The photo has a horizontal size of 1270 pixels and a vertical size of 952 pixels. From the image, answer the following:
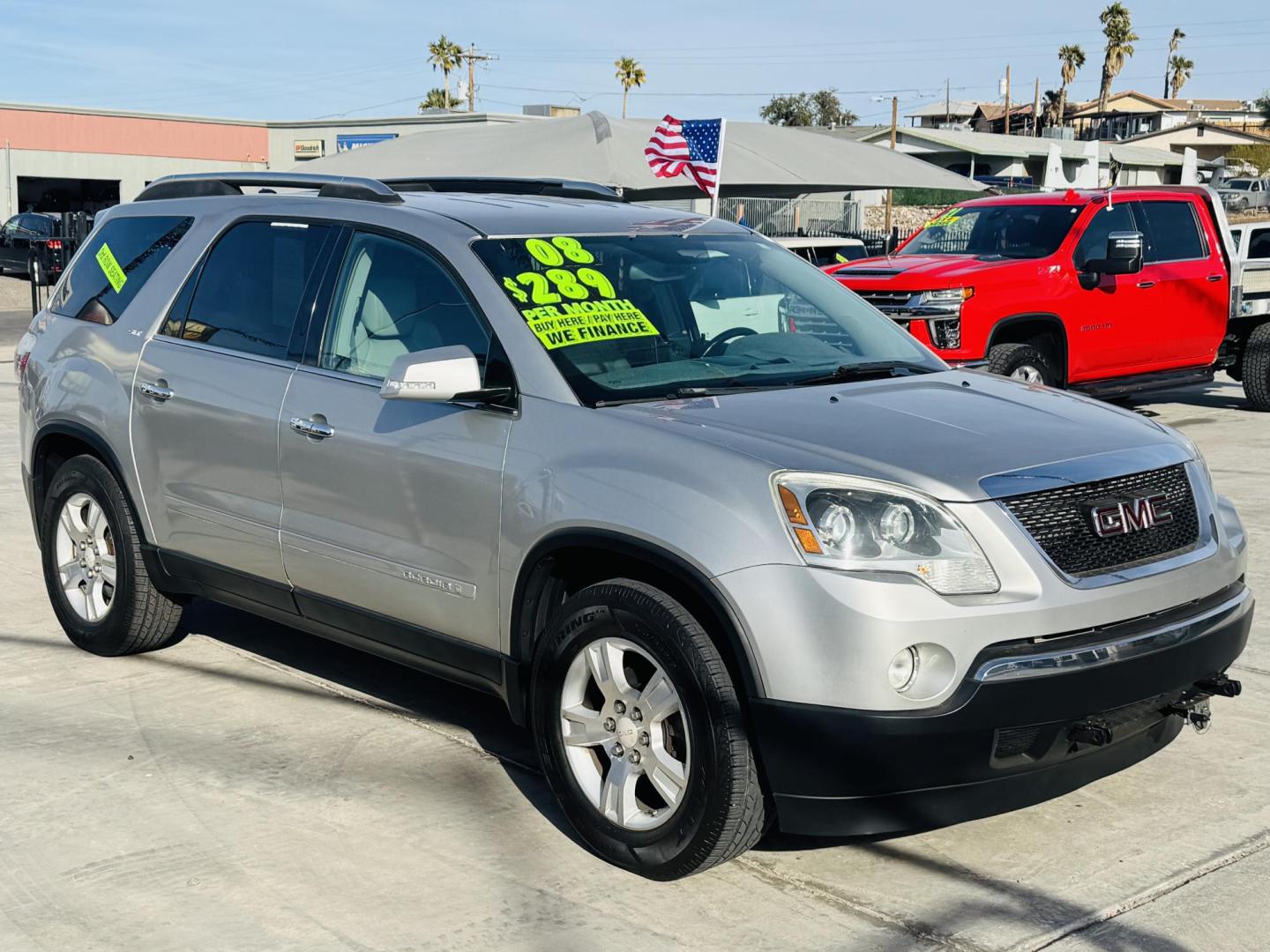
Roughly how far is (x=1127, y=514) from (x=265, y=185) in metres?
3.45

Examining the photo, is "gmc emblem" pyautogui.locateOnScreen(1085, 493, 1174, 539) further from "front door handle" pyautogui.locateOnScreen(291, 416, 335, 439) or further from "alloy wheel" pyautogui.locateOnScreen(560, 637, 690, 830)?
"front door handle" pyautogui.locateOnScreen(291, 416, 335, 439)

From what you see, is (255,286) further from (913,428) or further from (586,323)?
(913,428)

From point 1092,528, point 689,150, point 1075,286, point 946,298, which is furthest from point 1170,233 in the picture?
point 1092,528

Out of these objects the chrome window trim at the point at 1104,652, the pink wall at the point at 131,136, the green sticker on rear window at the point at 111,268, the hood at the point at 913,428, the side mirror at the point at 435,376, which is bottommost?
the chrome window trim at the point at 1104,652

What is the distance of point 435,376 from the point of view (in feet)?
13.2

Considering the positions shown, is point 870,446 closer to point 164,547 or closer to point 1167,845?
point 1167,845

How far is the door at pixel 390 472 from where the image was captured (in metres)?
4.20

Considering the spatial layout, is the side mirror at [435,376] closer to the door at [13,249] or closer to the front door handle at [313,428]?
the front door handle at [313,428]

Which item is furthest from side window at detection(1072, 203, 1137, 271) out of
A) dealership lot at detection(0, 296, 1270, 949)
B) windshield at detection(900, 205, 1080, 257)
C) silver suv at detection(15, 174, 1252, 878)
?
silver suv at detection(15, 174, 1252, 878)

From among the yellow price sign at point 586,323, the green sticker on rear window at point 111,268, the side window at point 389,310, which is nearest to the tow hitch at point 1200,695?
the yellow price sign at point 586,323

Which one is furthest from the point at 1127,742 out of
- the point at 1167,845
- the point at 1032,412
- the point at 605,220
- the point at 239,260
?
the point at 239,260

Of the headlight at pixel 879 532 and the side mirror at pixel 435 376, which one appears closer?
the headlight at pixel 879 532

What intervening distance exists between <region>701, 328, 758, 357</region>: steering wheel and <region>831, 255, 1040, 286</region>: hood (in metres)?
6.47

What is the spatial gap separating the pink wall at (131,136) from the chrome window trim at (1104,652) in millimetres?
52422
